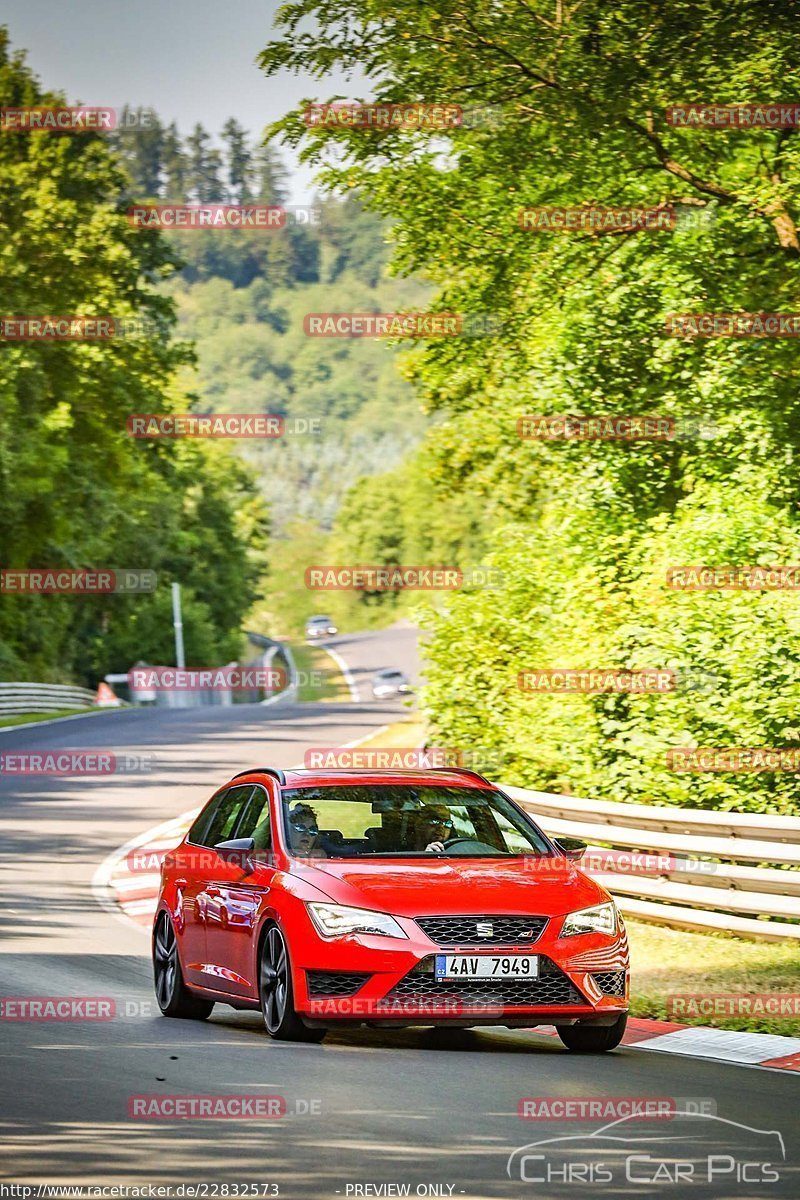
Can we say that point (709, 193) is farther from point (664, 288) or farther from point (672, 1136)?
point (672, 1136)

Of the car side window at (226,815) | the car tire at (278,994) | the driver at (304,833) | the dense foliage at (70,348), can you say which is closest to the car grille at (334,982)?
the car tire at (278,994)

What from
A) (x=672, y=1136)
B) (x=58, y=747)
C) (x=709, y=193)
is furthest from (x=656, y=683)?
(x=58, y=747)

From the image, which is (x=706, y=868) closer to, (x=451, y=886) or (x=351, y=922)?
(x=451, y=886)

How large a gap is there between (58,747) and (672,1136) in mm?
32845

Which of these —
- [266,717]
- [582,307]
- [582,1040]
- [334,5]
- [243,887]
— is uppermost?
[334,5]

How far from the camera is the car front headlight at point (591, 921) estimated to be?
9406mm

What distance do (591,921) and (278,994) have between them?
1607mm

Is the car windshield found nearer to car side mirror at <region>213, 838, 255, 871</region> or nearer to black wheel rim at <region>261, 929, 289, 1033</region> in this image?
car side mirror at <region>213, 838, 255, 871</region>

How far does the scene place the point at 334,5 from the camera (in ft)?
65.6

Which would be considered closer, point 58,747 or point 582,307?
point 582,307

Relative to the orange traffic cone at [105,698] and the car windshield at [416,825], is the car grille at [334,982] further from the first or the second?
the orange traffic cone at [105,698]

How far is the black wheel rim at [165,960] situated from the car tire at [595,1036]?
2599 mm

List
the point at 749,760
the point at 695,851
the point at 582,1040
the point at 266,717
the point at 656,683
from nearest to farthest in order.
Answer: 1. the point at 582,1040
2. the point at 695,851
3. the point at 749,760
4. the point at 656,683
5. the point at 266,717

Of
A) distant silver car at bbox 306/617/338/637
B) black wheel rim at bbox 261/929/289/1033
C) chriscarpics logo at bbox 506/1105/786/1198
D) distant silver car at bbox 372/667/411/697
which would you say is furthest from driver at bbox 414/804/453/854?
distant silver car at bbox 306/617/338/637
